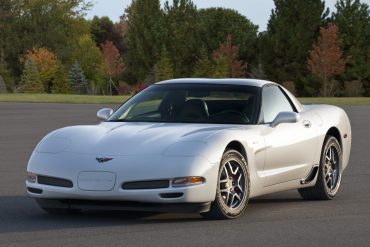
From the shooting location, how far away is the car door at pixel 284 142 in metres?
9.55

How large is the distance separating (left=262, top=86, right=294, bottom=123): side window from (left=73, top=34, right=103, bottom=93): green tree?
93397 mm

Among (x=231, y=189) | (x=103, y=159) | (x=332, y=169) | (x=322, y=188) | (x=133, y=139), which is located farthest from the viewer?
(x=332, y=169)

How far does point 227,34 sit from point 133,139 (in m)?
82.0

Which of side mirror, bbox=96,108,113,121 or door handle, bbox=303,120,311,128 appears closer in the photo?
side mirror, bbox=96,108,113,121

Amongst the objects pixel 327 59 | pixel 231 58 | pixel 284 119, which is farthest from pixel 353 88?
pixel 284 119

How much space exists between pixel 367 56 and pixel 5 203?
228ft

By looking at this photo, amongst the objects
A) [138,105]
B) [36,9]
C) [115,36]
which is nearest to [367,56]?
[36,9]

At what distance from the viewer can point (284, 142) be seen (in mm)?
9797

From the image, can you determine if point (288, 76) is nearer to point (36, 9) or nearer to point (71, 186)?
point (36, 9)

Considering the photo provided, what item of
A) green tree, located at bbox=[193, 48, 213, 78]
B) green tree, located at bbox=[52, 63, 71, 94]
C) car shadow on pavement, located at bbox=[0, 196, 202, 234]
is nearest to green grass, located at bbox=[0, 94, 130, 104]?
green tree, located at bbox=[193, 48, 213, 78]

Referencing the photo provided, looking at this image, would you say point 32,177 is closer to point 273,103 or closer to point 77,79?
point 273,103

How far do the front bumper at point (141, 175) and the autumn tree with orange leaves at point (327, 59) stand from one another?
209 feet

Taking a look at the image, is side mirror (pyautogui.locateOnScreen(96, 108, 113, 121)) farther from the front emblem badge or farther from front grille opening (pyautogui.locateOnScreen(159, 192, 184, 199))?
front grille opening (pyautogui.locateOnScreen(159, 192, 184, 199))

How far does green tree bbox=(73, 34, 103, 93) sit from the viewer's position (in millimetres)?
107875
